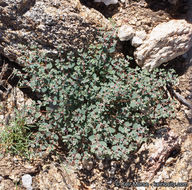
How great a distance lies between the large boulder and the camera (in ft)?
10.1

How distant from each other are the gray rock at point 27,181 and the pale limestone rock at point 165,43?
2316mm

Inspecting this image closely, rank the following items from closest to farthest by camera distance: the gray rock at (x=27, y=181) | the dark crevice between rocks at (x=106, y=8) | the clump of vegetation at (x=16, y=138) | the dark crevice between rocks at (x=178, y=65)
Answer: the gray rock at (x=27, y=181), the clump of vegetation at (x=16, y=138), the dark crevice between rocks at (x=106, y=8), the dark crevice between rocks at (x=178, y=65)

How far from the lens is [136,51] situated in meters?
3.49

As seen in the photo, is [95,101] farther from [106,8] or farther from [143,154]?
[106,8]

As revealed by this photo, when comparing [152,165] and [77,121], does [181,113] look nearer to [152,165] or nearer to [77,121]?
[152,165]

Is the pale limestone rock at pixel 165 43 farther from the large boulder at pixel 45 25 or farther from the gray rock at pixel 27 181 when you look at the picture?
the gray rock at pixel 27 181

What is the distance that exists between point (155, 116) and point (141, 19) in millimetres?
1498

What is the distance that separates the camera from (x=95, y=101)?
131 inches

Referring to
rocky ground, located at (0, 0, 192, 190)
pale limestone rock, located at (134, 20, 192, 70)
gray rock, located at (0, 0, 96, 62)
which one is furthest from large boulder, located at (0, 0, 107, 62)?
pale limestone rock, located at (134, 20, 192, 70)

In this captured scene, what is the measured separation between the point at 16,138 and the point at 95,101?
4.28ft

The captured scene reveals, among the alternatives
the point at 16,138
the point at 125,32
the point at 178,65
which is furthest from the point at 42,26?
the point at 178,65

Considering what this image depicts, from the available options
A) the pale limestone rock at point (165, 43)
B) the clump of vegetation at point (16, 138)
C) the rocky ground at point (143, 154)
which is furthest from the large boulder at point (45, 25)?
the clump of vegetation at point (16, 138)

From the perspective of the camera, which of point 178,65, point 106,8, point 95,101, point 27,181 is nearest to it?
point 27,181

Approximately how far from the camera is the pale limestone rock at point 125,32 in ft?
11.0
